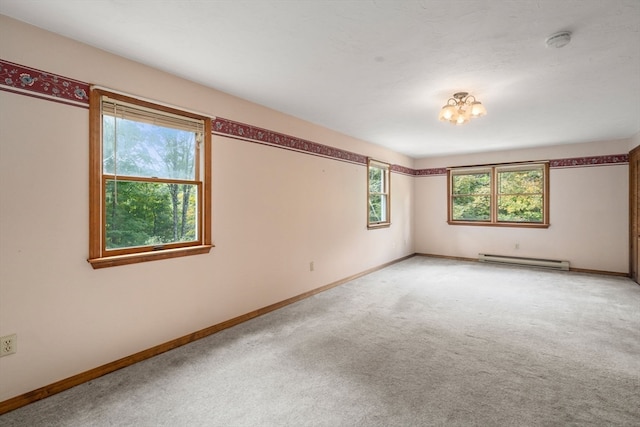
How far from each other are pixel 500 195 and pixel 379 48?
5.43 m

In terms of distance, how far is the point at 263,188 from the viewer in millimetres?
3590

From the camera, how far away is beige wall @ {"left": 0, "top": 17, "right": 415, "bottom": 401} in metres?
1.97

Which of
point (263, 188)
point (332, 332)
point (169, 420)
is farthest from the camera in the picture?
point (263, 188)

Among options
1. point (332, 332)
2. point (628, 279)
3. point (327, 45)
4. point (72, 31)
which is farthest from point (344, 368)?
point (628, 279)

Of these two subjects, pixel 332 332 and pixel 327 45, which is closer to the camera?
pixel 327 45

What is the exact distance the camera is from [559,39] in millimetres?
2139

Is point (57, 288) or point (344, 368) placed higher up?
point (57, 288)

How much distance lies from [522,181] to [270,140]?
17.8ft

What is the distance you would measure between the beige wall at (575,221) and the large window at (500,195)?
14 centimetres

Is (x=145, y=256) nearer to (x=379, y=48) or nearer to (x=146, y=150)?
(x=146, y=150)

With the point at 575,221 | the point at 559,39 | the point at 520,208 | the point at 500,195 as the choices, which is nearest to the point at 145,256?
the point at 559,39

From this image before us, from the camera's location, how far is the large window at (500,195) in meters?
6.14

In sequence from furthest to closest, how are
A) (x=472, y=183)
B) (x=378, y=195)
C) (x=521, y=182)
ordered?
(x=472, y=183) < (x=521, y=182) < (x=378, y=195)

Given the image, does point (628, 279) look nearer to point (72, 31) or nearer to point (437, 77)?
point (437, 77)
